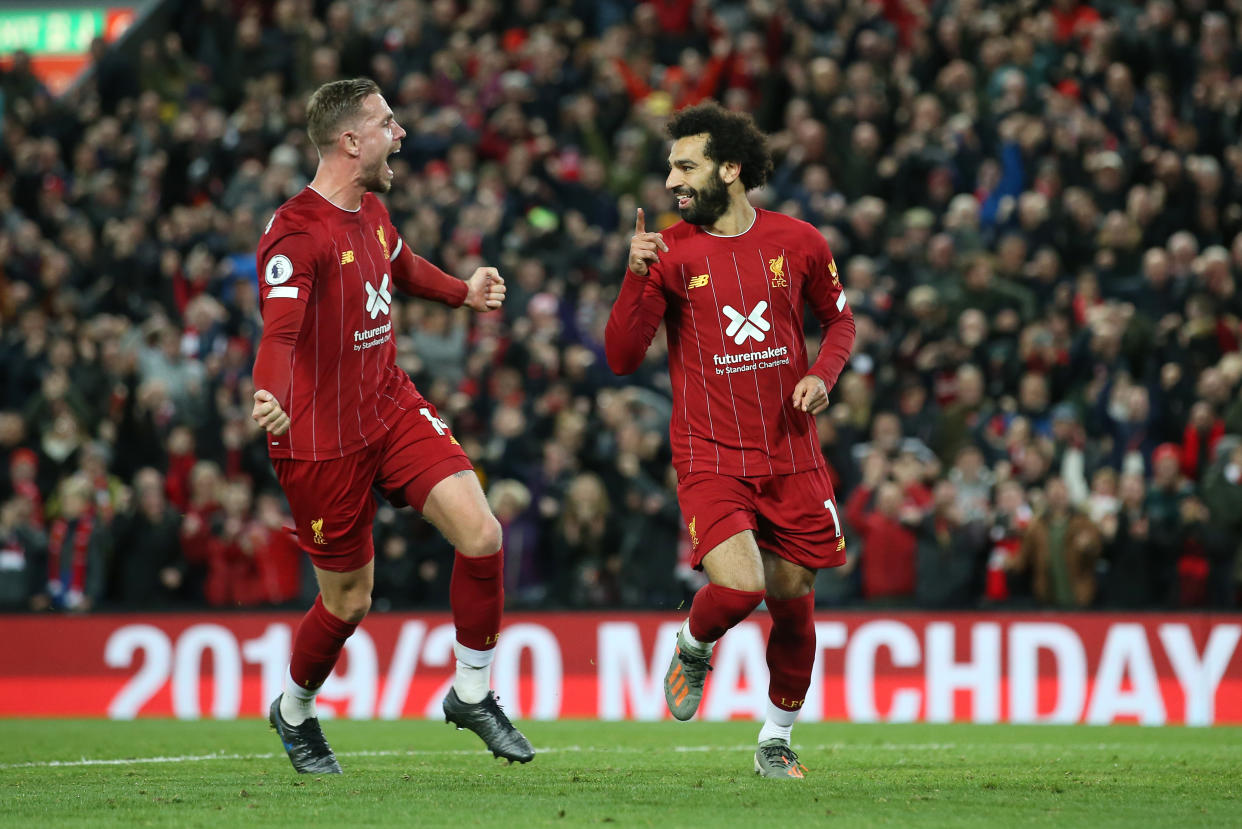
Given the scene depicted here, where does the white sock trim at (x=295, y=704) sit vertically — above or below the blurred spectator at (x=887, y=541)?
below

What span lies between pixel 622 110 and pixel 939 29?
335 cm

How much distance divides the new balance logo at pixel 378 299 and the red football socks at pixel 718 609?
177cm

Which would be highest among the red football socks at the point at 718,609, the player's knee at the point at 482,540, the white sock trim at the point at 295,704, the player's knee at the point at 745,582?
the player's knee at the point at 482,540

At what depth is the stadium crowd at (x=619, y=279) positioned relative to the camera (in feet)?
44.4

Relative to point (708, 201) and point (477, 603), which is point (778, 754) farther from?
point (708, 201)

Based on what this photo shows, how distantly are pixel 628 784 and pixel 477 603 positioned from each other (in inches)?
38.4

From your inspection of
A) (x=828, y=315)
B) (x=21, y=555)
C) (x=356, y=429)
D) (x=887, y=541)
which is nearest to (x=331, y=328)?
(x=356, y=429)

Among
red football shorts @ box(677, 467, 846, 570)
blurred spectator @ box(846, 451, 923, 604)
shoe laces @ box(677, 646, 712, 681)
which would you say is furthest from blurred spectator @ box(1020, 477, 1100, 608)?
shoe laces @ box(677, 646, 712, 681)

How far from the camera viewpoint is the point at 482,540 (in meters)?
7.04

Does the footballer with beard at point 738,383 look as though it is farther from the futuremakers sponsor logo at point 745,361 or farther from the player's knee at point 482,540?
the player's knee at point 482,540

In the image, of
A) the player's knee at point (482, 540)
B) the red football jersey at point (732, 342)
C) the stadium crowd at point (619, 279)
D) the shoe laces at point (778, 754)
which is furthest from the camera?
the stadium crowd at point (619, 279)

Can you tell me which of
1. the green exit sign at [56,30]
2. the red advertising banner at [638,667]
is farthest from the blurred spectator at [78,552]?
the green exit sign at [56,30]

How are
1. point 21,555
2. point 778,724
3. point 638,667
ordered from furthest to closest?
point 21,555 → point 638,667 → point 778,724

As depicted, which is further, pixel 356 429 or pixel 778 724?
pixel 778 724
